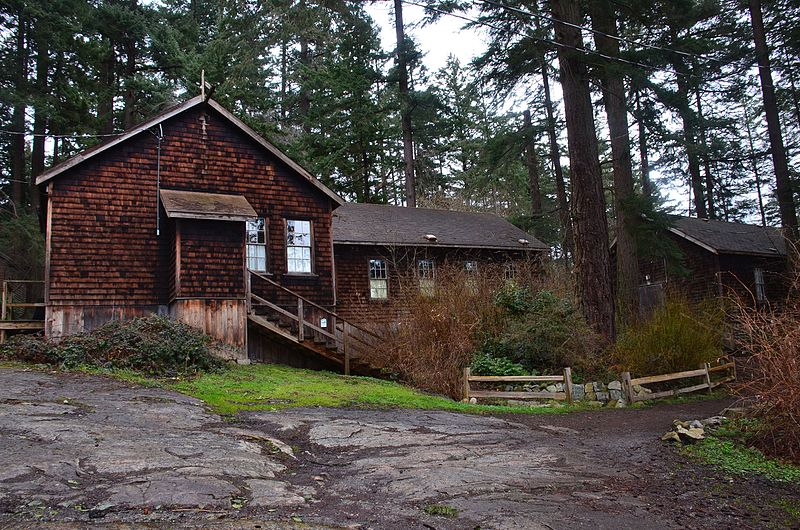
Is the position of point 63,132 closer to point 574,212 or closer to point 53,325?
point 53,325

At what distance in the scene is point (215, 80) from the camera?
90.6 feet

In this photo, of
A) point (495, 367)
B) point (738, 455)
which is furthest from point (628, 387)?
point (738, 455)

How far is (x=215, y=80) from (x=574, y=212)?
61.6ft

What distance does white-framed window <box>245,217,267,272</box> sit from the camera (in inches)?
720

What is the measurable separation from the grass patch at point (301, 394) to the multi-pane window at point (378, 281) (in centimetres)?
936

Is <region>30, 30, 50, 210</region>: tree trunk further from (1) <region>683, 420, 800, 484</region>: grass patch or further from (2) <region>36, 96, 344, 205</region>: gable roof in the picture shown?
(1) <region>683, 420, 800, 484</region>: grass patch

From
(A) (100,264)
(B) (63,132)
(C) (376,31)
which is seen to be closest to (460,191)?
(C) (376,31)

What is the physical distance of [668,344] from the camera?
1443 centimetres

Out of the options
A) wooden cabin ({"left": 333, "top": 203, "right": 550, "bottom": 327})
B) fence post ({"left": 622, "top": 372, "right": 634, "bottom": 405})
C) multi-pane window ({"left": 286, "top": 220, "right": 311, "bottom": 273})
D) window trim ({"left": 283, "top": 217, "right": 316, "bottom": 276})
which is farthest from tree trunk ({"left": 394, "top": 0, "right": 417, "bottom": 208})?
fence post ({"left": 622, "top": 372, "right": 634, "bottom": 405})

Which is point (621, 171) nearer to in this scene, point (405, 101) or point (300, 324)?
point (300, 324)

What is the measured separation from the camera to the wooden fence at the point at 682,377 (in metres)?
13.1

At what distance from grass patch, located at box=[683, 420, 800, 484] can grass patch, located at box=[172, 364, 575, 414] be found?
387 centimetres

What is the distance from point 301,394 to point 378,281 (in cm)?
1243

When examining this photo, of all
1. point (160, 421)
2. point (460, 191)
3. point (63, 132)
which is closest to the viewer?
point (160, 421)
